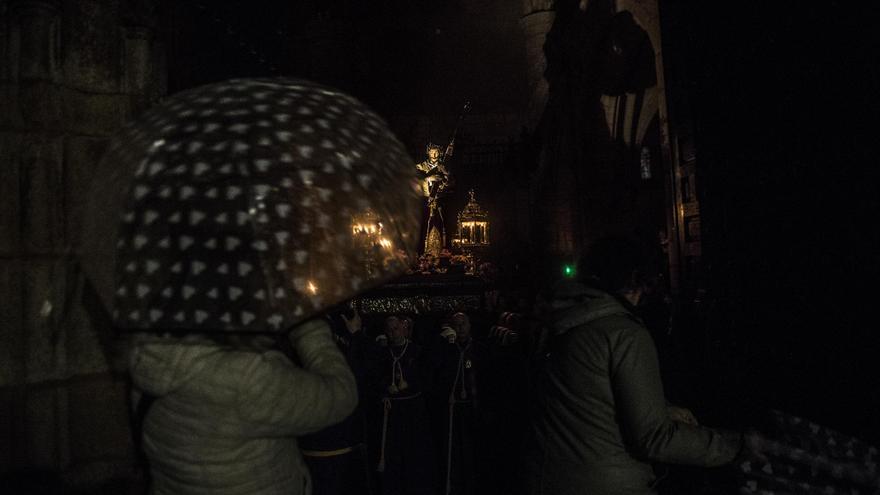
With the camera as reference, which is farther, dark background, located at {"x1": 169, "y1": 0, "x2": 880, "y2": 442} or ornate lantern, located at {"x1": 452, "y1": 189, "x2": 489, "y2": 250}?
ornate lantern, located at {"x1": 452, "y1": 189, "x2": 489, "y2": 250}

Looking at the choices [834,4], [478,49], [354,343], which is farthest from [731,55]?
[478,49]

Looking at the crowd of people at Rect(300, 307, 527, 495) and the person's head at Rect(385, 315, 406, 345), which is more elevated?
the person's head at Rect(385, 315, 406, 345)

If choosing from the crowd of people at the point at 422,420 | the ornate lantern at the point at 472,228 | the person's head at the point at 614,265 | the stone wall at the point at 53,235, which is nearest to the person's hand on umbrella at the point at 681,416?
the person's head at the point at 614,265

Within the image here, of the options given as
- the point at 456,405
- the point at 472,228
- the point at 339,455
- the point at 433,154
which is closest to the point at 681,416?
the point at 339,455

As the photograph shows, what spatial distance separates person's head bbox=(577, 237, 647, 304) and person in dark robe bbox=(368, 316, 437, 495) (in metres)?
3.32

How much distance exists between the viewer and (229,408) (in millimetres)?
1542

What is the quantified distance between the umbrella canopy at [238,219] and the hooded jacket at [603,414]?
936 mm

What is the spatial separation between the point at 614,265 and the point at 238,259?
1.58m

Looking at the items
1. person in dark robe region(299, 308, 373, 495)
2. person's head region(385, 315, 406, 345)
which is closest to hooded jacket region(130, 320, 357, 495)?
person in dark robe region(299, 308, 373, 495)

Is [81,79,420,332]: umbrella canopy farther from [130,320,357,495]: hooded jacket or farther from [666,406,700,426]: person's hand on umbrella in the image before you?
[666,406,700,426]: person's hand on umbrella

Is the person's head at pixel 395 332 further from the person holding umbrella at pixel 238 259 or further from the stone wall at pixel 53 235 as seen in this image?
the person holding umbrella at pixel 238 259

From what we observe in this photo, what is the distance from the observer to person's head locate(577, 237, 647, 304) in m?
2.26

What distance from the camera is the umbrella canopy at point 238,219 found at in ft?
4.44

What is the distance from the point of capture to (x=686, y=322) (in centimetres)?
621
